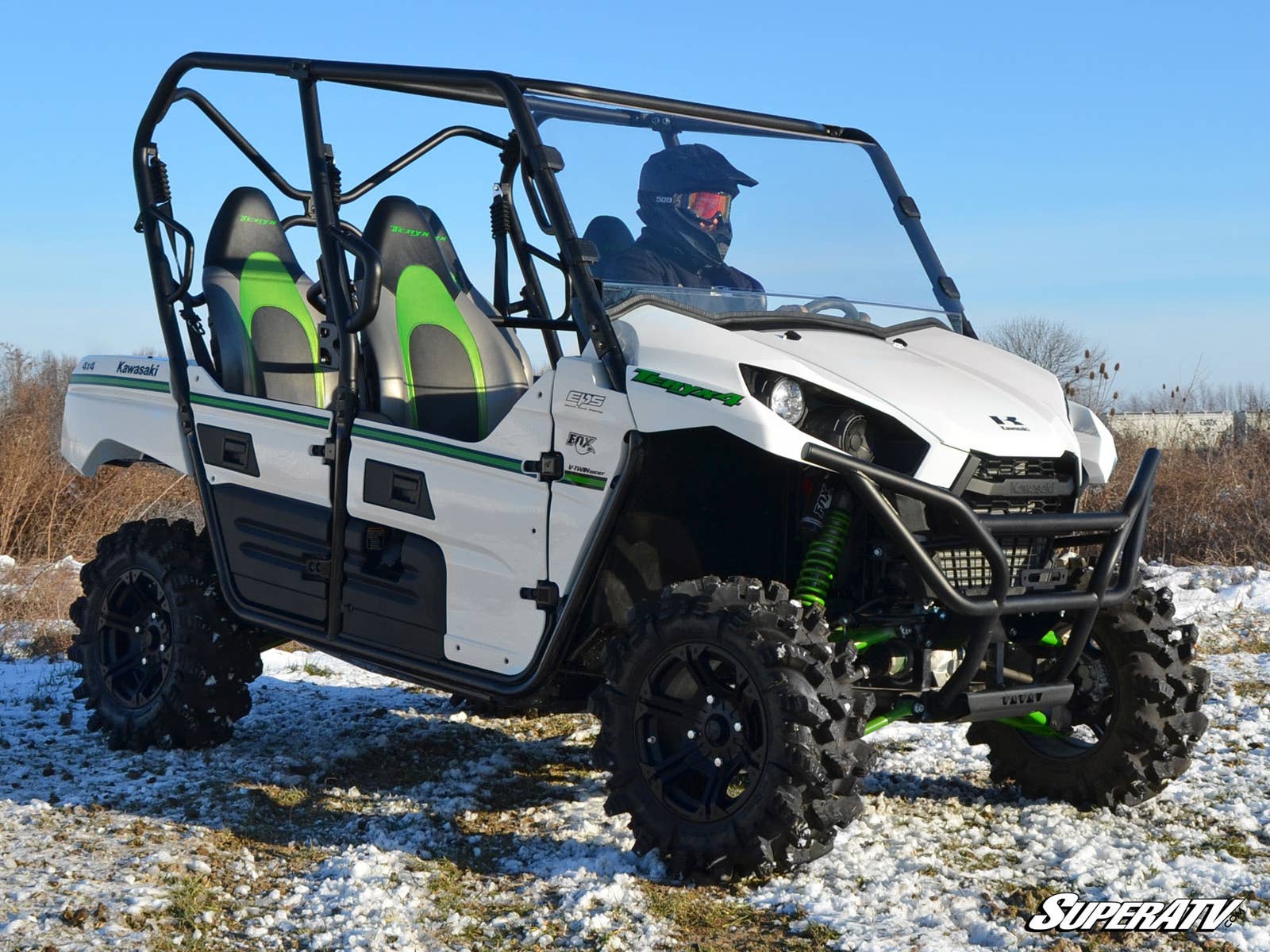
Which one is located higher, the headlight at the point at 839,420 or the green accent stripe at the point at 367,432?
the headlight at the point at 839,420

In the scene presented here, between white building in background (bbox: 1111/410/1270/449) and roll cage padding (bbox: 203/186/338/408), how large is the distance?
831cm

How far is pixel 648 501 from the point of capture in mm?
4453

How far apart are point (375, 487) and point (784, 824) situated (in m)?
1.96

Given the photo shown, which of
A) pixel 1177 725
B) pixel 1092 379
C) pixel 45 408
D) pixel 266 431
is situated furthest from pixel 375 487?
pixel 45 408

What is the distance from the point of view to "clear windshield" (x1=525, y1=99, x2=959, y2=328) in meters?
4.63

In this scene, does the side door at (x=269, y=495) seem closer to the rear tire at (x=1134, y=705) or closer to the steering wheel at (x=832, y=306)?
the steering wheel at (x=832, y=306)

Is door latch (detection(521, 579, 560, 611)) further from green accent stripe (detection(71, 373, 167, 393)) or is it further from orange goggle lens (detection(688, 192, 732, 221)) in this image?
green accent stripe (detection(71, 373, 167, 393))

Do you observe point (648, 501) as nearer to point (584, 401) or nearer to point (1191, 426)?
point (584, 401)

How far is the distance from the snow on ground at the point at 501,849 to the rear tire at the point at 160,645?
13 cm

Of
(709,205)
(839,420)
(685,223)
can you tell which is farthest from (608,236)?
(839,420)

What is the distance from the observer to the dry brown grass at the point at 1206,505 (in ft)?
35.9

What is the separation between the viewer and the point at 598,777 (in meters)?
5.27

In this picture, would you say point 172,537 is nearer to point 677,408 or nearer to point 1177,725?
point 677,408
